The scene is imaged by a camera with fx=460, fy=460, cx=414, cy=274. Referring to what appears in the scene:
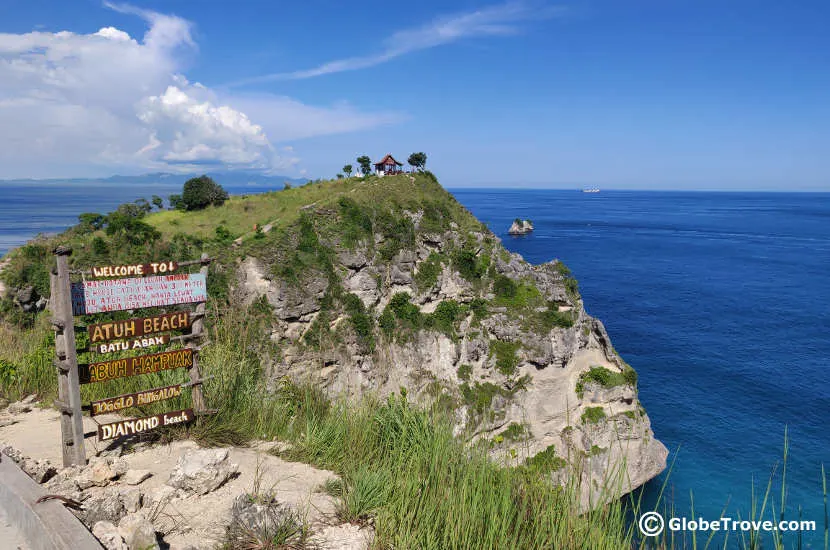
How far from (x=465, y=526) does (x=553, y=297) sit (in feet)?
131

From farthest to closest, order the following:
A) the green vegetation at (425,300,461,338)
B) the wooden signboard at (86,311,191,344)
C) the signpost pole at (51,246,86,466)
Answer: the green vegetation at (425,300,461,338) → the wooden signboard at (86,311,191,344) → the signpost pole at (51,246,86,466)

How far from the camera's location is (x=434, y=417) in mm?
6703

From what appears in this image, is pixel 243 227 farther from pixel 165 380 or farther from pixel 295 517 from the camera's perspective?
pixel 295 517

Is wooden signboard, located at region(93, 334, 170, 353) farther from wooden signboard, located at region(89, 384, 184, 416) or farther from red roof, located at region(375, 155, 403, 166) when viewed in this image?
red roof, located at region(375, 155, 403, 166)

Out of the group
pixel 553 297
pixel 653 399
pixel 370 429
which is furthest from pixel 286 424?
pixel 653 399

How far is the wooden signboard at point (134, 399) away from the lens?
25.0 feet

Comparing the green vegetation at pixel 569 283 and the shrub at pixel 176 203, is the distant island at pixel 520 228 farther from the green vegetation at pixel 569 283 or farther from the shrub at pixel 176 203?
the shrub at pixel 176 203

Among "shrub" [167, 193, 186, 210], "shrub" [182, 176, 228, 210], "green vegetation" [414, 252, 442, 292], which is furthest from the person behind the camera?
"green vegetation" [414, 252, 442, 292]

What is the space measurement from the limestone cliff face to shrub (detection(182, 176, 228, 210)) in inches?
423

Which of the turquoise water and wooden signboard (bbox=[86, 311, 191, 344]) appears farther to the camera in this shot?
the turquoise water

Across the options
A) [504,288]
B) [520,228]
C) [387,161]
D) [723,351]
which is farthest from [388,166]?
[520,228]

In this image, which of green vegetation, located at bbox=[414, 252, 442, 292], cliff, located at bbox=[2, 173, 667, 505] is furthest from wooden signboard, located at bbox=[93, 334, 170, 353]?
green vegetation, located at bbox=[414, 252, 442, 292]

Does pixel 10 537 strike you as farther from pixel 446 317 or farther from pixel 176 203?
pixel 176 203

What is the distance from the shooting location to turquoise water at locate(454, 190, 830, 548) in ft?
123
